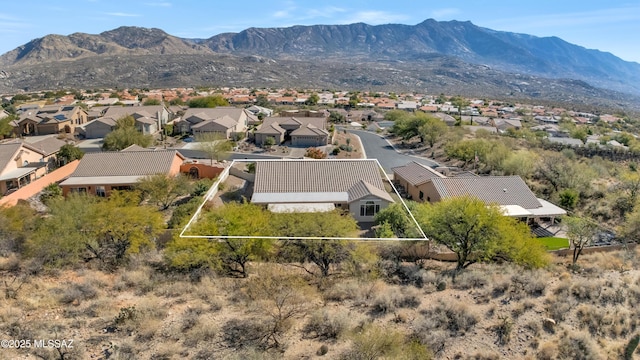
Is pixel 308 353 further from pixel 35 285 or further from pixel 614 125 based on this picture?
pixel 614 125

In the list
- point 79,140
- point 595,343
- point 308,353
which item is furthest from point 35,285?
point 79,140

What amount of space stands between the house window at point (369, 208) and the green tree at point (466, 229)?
6.08 m

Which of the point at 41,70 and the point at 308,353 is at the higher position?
the point at 41,70

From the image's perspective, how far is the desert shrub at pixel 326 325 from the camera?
15.4m

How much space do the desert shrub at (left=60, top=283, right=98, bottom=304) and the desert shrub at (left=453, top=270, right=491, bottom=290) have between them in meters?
16.7

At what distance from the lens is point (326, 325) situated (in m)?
15.8

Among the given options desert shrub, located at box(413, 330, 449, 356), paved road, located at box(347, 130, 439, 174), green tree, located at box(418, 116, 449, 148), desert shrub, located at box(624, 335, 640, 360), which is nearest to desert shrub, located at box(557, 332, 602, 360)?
desert shrub, located at box(624, 335, 640, 360)

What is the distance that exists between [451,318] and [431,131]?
5221 cm

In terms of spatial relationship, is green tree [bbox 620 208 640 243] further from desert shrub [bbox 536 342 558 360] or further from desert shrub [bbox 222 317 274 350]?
desert shrub [bbox 222 317 274 350]

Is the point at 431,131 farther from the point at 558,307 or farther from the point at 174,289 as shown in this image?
the point at 174,289

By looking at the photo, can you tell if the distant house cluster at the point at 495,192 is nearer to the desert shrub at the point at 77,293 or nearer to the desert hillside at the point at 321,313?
the desert hillside at the point at 321,313

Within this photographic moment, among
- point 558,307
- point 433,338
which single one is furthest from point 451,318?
point 558,307

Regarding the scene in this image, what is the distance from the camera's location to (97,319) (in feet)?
53.3

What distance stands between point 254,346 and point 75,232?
1362cm
